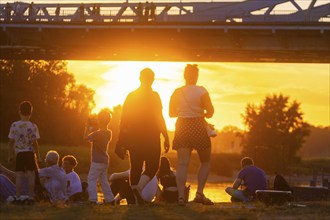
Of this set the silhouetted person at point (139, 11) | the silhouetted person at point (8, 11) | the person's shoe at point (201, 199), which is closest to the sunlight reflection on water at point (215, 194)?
the person's shoe at point (201, 199)

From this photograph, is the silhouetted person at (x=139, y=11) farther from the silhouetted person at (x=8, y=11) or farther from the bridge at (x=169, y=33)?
the silhouetted person at (x=8, y=11)

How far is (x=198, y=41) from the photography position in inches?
1905

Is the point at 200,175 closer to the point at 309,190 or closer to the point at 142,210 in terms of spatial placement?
the point at 142,210

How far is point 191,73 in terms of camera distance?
1222cm

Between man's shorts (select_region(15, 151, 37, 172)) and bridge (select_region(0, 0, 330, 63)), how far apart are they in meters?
34.3

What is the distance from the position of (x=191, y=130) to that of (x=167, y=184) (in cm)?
313

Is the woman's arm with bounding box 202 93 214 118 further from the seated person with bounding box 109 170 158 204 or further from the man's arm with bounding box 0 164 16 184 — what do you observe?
the man's arm with bounding box 0 164 16 184

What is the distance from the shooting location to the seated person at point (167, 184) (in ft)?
48.5

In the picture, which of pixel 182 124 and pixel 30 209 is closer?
pixel 30 209

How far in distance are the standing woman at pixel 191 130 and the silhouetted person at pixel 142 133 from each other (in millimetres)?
322

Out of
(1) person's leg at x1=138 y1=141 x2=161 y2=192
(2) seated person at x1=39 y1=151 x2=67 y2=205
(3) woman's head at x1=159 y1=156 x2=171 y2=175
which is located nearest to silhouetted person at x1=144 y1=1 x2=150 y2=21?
(3) woman's head at x1=159 y1=156 x2=171 y2=175

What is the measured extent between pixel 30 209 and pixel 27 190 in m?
2.02

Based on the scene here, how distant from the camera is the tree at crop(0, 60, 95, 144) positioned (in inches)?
2793

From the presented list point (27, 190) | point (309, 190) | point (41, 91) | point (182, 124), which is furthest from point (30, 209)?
point (41, 91)
